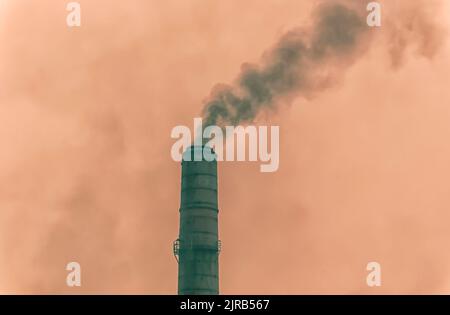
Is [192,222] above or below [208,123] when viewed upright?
below

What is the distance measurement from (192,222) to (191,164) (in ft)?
10.1

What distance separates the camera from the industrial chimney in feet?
128

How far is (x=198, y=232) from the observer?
129ft

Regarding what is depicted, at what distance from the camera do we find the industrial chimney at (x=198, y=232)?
A: 1540 inches
